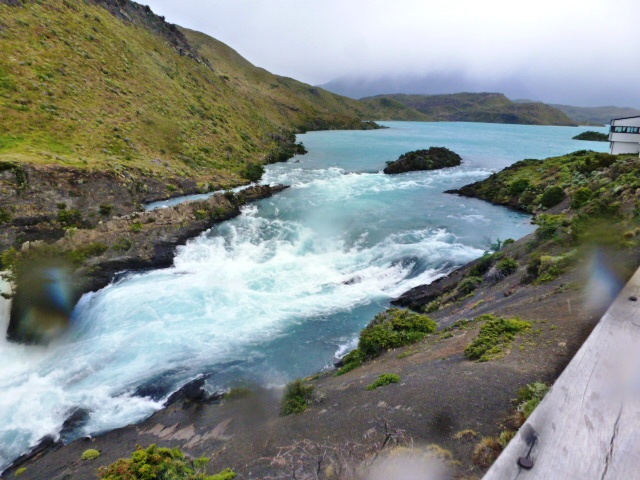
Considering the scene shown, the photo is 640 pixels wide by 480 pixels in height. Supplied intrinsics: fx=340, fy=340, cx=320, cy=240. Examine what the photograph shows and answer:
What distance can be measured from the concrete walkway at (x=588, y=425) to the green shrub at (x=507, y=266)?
1592 cm

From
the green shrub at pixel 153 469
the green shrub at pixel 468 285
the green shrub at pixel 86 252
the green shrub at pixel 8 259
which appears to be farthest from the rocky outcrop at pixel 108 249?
the green shrub at pixel 468 285

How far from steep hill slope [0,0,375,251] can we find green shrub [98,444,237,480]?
969 inches

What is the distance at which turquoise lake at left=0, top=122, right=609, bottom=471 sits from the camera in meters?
15.2

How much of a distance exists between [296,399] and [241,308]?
11.8 meters

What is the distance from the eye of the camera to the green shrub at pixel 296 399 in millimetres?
10159

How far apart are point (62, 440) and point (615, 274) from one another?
19.4m

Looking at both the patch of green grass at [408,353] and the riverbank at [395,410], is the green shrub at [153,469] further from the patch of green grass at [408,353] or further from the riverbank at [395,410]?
the patch of green grass at [408,353]

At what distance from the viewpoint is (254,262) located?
28.0 m

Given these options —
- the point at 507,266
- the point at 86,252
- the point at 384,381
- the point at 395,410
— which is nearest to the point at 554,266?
the point at 507,266

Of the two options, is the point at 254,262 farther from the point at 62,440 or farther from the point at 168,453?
the point at 168,453

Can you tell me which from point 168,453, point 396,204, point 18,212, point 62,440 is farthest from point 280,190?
point 168,453

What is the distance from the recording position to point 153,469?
7258 millimetres

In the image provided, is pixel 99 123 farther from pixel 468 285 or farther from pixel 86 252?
pixel 468 285

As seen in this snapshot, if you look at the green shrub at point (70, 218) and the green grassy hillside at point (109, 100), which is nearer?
the green shrub at point (70, 218)
